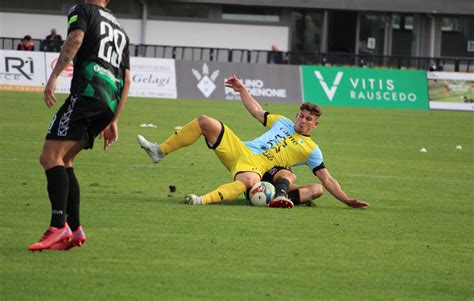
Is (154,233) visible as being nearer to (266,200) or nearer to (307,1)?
(266,200)

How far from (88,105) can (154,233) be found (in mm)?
1661

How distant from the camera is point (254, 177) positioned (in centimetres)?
1254

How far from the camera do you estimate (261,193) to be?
1249 cm

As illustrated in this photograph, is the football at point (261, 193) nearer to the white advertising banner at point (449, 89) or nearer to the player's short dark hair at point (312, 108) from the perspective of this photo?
the player's short dark hair at point (312, 108)

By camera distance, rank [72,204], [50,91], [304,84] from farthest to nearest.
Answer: [304,84], [72,204], [50,91]

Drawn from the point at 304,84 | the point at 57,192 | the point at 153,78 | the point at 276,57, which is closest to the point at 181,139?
the point at 57,192

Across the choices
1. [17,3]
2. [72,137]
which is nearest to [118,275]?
[72,137]

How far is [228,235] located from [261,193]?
2.35m

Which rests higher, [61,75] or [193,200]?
[61,75]

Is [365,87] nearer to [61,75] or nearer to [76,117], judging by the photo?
[61,75]

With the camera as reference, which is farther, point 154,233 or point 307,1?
point 307,1

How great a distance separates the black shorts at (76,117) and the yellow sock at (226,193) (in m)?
3.50

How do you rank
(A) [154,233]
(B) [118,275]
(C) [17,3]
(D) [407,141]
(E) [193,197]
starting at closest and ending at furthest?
(B) [118,275], (A) [154,233], (E) [193,197], (D) [407,141], (C) [17,3]

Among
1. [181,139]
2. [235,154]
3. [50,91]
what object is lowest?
[235,154]
